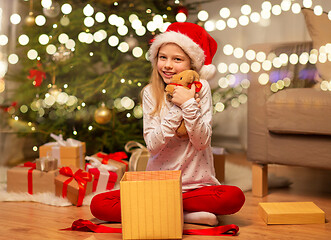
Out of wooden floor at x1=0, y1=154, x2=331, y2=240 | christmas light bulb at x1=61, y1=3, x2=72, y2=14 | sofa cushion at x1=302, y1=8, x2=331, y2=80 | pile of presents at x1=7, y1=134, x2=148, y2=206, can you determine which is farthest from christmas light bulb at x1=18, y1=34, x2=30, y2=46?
sofa cushion at x1=302, y1=8, x2=331, y2=80

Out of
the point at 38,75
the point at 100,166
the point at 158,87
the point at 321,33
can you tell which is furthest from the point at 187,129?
the point at 38,75

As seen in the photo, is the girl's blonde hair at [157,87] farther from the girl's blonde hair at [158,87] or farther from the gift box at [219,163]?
the gift box at [219,163]

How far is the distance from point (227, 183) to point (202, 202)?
65 cm

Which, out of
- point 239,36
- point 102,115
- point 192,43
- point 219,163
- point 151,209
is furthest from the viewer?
point 239,36

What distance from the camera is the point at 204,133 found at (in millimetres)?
1528

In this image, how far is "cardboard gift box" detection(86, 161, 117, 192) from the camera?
1.97 metres

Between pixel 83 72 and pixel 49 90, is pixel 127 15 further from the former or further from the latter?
pixel 49 90

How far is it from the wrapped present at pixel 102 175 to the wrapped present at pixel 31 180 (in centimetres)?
16

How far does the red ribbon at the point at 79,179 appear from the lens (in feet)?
6.03

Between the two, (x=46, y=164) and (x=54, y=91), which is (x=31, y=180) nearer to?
(x=46, y=164)

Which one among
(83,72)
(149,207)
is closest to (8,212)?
(149,207)

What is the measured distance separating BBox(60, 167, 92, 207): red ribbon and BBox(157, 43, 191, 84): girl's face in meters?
0.55

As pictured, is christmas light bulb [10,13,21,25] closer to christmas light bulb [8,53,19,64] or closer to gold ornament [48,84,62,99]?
christmas light bulb [8,53,19,64]

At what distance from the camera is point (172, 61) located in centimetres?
162
